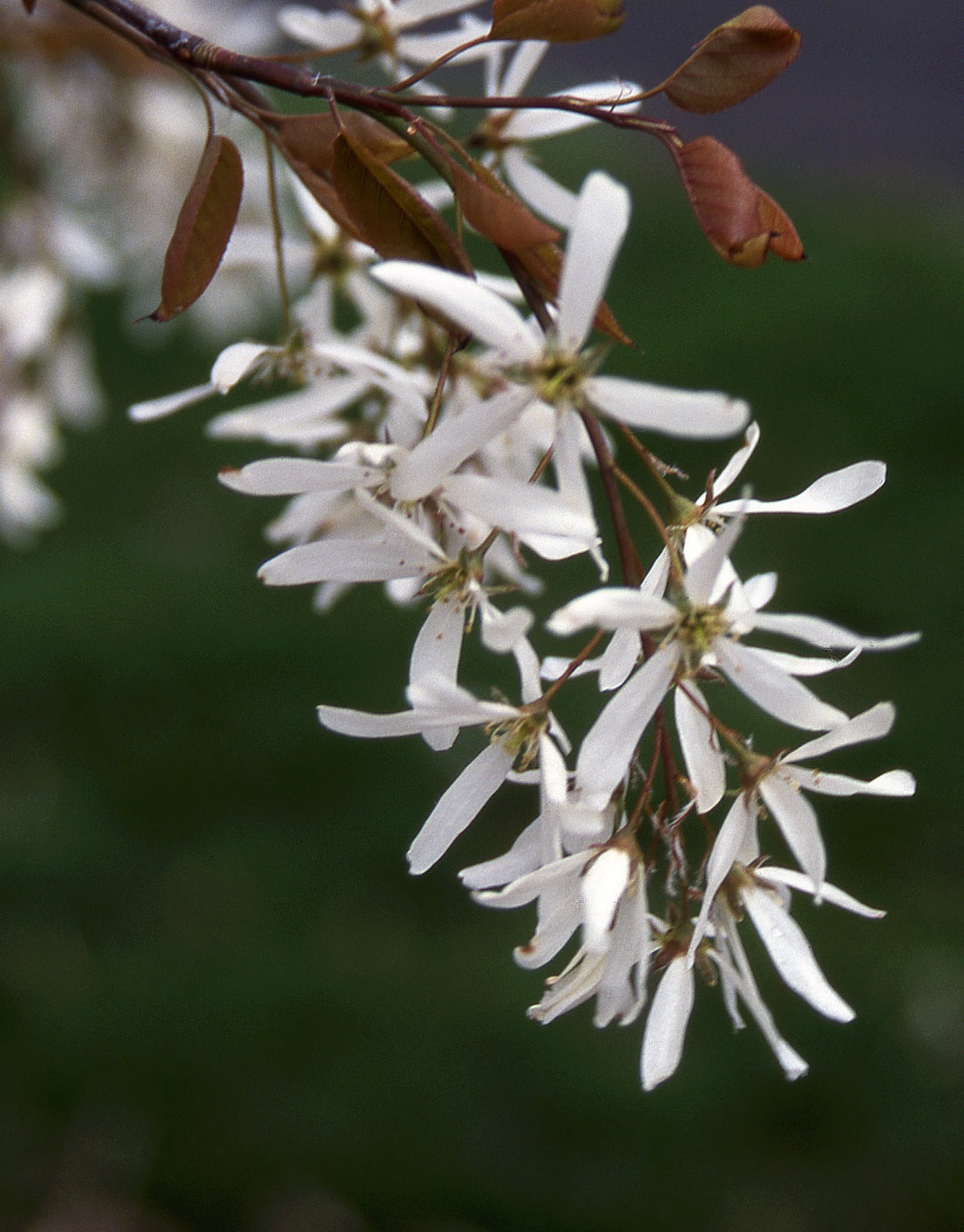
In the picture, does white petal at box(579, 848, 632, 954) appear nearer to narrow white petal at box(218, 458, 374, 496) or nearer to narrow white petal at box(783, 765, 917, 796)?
narrow white petal at box(783, 765, 917, 796)

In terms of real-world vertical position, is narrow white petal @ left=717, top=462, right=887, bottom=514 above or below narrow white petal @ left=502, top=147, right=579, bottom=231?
below

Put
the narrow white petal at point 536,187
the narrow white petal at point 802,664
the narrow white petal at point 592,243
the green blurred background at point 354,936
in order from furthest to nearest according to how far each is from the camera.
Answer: the green blurred background at point 354,936, the narrow white petal at point 536,187, the narrow white petal at point 802,664, the narrow white petal at point 592,243

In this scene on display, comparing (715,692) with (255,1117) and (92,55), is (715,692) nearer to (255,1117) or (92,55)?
(255,1117)

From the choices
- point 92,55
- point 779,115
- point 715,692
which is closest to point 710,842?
point 92,55

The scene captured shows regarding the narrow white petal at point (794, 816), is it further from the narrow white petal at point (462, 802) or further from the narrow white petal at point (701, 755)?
the narrow white petal at point (462, 802)

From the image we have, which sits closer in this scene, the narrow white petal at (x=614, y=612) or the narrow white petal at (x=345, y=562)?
the narrow white petal at (x=614, y=612)

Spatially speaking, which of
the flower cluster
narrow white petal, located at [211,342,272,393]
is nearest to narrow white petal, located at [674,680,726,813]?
the flower cluster

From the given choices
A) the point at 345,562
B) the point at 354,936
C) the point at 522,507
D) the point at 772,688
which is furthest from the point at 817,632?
the point at 354,936

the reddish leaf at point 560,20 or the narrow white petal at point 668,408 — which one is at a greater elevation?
the reddish leaf at point 560,20

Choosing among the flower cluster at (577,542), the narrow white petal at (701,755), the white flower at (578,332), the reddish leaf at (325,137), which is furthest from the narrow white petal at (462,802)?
the reddish leaf at (325,137)
